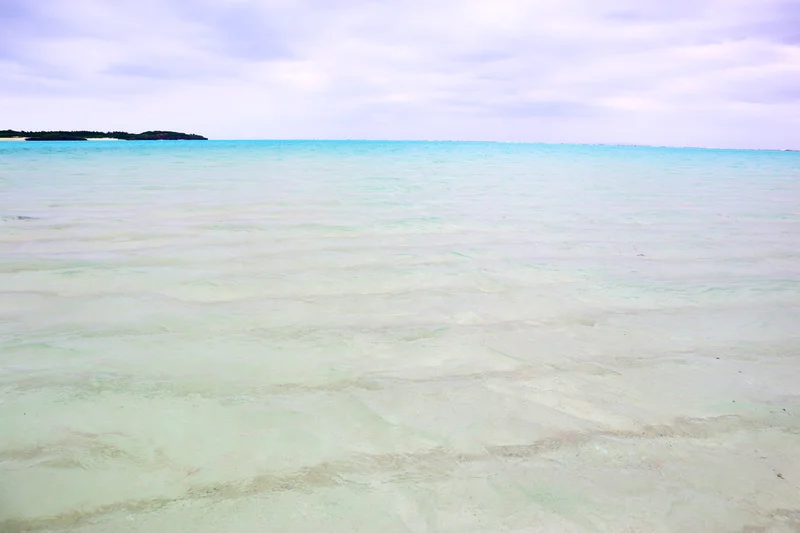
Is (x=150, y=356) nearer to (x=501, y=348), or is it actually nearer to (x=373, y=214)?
(x=501, y=348)

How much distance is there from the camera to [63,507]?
70.6 inches

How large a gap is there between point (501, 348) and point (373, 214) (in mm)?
5696

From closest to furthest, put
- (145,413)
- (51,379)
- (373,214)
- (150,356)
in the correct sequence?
(145,413)
(51,379)
(150,356)
(373,214)

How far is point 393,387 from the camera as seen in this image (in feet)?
8.82

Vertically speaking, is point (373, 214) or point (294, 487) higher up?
point (373, 214)

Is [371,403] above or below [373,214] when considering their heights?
below

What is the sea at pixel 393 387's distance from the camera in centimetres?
184

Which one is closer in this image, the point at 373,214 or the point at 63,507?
the point at 63,507

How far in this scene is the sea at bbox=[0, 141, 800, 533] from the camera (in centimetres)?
184

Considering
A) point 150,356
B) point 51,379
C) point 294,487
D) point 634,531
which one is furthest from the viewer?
point 150,356

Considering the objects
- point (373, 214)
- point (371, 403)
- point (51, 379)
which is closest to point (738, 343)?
point (371, 403)

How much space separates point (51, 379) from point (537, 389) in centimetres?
273

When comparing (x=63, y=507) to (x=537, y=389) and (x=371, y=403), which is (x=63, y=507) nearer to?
→ (x=371, y=403)

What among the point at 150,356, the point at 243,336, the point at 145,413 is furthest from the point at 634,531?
the point at 150,356
